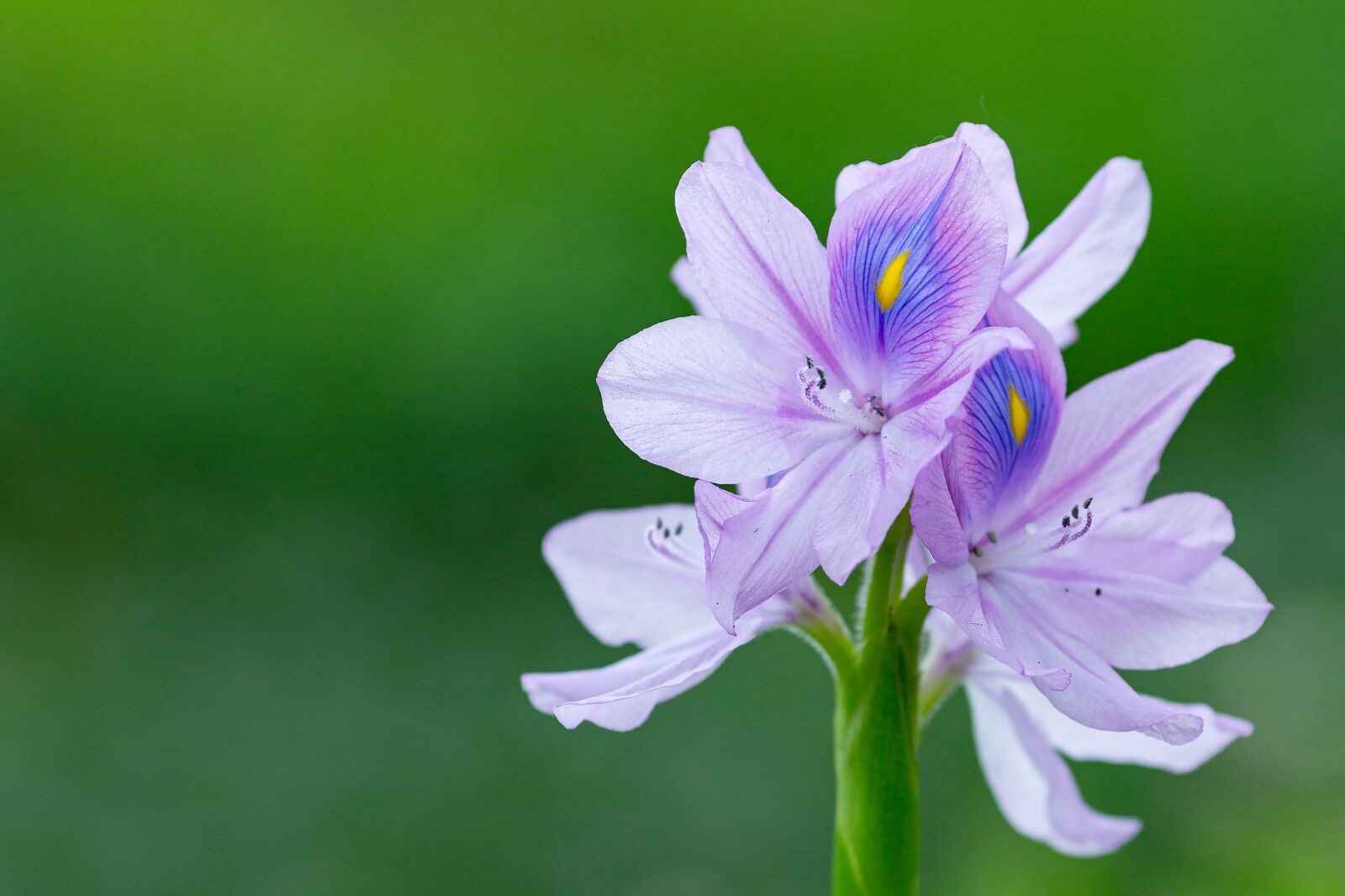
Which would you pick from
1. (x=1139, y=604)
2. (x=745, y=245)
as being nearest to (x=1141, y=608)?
(x=1139, y=604)

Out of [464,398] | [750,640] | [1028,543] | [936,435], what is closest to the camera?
[936,435]

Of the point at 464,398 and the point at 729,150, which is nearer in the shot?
the point at 729,150

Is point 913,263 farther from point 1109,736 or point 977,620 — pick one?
point 1109,736

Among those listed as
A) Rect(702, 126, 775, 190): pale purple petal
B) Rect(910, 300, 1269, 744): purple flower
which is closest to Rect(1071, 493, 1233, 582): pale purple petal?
Rect(910, 300, 1269, 744): purple flower

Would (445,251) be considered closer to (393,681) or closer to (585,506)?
(585,506)

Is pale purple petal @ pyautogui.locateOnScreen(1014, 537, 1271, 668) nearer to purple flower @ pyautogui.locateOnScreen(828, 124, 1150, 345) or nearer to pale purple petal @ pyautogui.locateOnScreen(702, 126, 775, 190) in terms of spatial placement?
purple flower @ pyautogui.locateOnScreen(828, 124, 1150, 345)

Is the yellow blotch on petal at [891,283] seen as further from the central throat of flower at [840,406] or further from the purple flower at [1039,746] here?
the purple flower at [1039,746]

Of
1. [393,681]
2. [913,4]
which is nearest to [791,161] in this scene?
[913,4]

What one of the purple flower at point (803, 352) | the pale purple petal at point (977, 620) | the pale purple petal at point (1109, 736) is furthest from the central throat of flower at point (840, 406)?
the pale purple petal at point (1109, 736)
